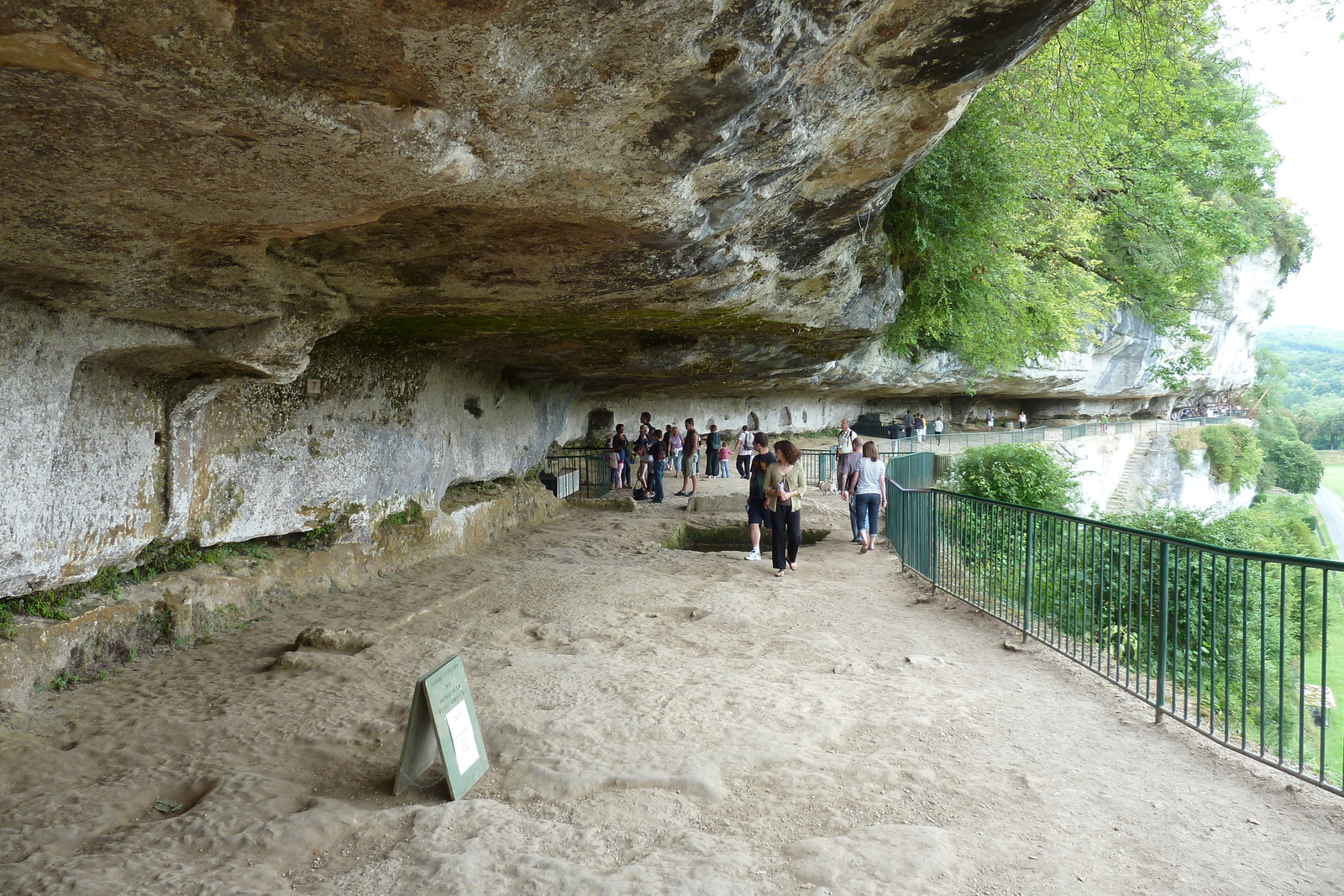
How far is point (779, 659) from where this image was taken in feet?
18.5

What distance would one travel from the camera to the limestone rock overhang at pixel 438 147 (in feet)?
8.37

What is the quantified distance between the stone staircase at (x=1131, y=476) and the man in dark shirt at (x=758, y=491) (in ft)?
68.6

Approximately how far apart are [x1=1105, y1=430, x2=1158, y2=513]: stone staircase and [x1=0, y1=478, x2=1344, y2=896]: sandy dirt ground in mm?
23747

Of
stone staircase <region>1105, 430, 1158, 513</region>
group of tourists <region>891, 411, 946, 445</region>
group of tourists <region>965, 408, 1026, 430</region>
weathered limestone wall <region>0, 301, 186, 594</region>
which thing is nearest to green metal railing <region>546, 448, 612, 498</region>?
weathered limestone wall <region>0, 301, 186, 594</region>

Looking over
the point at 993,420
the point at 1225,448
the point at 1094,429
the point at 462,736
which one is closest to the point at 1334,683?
the point at 462,736

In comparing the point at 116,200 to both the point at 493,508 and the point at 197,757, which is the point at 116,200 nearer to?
the point at 197,757

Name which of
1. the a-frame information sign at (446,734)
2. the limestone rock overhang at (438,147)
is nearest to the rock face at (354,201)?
the limestone rock overhang at (438,147)

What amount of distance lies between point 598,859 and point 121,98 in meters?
3.08

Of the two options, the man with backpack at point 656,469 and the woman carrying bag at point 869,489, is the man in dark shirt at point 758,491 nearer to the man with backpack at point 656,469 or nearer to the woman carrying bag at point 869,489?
the woman carrying bag at point 869,489

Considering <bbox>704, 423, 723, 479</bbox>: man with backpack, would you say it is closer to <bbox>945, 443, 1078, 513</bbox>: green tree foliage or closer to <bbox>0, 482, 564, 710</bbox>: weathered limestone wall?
<bbox>945, 443, 1078, 513</bbox>: green tree foliage

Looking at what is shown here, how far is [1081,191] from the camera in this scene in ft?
38.2

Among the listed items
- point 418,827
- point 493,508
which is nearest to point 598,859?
point 418,827

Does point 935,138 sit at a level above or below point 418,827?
above

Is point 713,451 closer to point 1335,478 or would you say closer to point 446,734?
point 446,734
